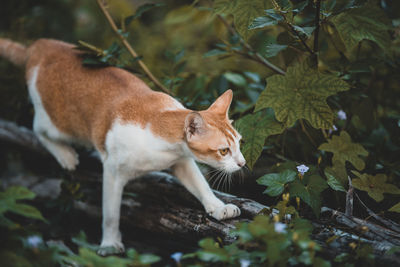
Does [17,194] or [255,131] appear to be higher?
[17,194]

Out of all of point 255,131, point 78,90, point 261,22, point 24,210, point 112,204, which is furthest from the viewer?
point 78,90

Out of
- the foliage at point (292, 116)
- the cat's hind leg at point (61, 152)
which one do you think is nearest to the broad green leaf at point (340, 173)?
the foliage at point (292, 116)

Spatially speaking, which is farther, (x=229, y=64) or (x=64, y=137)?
(x=229, y=64)

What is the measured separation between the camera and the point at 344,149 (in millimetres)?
1705

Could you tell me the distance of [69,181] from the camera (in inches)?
85.0

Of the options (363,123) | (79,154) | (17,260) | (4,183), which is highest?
(17,260)

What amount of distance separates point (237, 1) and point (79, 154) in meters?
1.40

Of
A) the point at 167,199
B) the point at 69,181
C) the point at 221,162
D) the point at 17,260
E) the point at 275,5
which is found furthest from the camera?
the point at 69,181

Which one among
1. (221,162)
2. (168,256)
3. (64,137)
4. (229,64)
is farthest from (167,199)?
(229,64)

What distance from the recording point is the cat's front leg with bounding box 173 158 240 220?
1568 mm

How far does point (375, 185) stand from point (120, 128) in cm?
108

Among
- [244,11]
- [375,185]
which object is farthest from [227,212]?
[244,11]

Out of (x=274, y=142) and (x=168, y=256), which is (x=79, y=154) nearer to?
(x=168, y=256)

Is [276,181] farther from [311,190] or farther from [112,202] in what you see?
[112,202]
